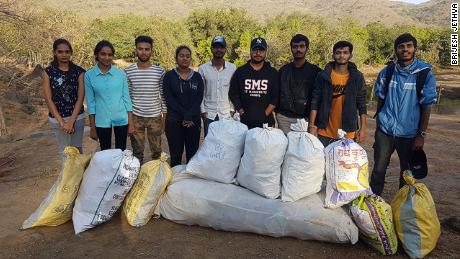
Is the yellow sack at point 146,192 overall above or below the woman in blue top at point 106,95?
below

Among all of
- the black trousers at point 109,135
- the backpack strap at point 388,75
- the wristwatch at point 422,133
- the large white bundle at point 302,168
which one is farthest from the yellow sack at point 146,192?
the wristwatch at point 422,133

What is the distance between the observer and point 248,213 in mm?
2760

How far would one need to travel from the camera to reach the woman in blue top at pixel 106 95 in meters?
3.26

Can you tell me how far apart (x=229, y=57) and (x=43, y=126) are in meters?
20.4

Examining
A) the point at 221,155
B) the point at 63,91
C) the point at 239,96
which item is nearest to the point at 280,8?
the point at 239,96

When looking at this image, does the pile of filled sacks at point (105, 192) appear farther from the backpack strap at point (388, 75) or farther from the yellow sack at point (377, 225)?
the backpack strap at point (388, 75)

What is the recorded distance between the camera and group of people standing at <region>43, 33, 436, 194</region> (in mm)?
3035

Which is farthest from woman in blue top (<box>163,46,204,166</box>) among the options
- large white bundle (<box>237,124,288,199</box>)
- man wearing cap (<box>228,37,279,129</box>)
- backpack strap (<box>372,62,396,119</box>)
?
backpack strap (<box>372,62,396,119</box>)

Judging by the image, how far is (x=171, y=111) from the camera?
353 cm

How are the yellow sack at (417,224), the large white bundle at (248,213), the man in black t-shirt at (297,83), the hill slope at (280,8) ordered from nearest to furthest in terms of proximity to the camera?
the yellow sack at (417,224)
the large white bundle at (248,213)
the man in black t-shirt at (297,83)
the hill slope at (280,8)

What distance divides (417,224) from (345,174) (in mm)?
554

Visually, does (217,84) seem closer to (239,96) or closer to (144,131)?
(239,96)

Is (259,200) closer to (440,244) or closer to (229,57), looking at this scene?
(440,244)

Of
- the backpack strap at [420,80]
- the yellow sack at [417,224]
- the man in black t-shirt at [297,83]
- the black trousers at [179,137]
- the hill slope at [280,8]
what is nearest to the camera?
the yellow sack at [417,224]
